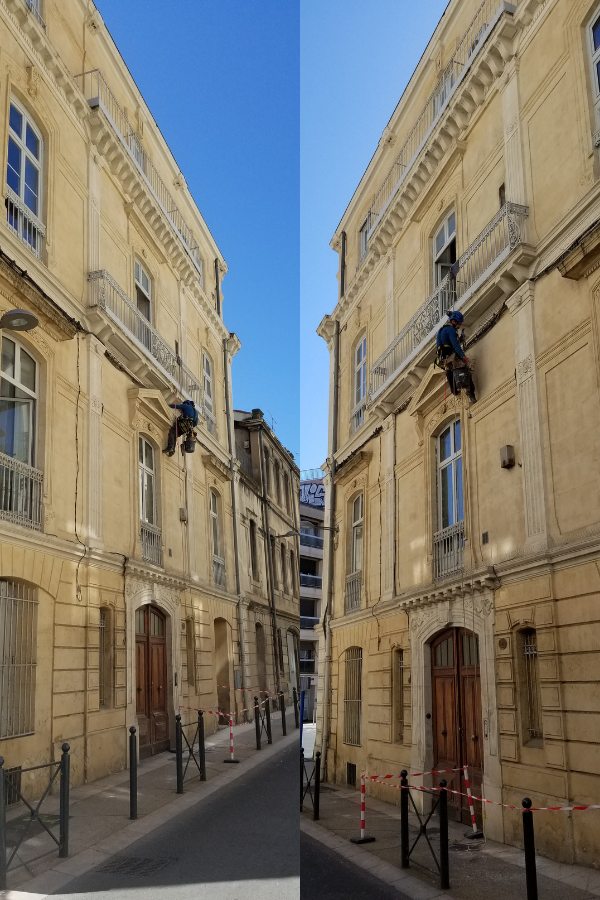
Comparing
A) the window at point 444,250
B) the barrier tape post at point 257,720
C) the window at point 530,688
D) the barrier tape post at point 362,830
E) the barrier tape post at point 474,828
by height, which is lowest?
the barrier tape post at point 362,830

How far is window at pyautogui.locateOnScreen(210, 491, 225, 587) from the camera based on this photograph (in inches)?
136

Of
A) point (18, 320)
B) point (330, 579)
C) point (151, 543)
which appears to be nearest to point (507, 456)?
point (330, 579)

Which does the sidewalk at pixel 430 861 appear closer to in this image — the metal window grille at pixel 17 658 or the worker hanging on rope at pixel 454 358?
the metal window grille at pixel 17 658

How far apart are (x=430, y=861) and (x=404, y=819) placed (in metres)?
0.28

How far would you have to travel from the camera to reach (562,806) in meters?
2.47

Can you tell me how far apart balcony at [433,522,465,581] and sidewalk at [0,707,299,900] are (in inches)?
36.3

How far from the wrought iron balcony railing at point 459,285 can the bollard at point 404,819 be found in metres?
1.82

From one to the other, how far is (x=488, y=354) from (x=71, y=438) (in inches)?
73.5

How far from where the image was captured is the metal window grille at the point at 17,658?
2758 millimetres

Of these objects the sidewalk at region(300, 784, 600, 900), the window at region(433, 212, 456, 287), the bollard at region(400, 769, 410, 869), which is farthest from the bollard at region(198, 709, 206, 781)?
the window at region(433, 212, 456, 287)

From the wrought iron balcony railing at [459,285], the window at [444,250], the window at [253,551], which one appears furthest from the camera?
the window at [444,250]

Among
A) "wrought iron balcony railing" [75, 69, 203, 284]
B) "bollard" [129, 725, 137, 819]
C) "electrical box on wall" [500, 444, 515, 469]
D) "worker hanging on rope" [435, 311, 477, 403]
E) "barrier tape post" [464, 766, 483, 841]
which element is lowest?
"barrier tape post" [464, 766, 483, 841]

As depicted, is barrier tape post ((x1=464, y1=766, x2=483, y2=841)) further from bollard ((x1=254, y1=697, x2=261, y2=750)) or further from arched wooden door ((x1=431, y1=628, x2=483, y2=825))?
bollard ((x1=254, y1=697, x2=261, y2=750))

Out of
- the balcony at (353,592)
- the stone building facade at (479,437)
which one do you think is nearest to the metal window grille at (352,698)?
the stone building facade at (479,437)
